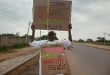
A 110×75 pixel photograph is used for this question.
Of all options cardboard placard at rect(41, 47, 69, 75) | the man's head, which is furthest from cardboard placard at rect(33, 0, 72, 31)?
cardboard placard at rect(41, 47, 69, 75)

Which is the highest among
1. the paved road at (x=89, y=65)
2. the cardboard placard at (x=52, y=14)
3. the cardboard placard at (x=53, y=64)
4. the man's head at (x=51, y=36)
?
the cardboard placard at (x=52, y=14)

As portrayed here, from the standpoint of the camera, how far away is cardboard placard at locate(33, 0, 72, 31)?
7.25 meters

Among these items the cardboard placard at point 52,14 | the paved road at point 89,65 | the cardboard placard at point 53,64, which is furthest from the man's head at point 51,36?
the paved road at point 89,65

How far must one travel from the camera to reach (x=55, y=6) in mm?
7266

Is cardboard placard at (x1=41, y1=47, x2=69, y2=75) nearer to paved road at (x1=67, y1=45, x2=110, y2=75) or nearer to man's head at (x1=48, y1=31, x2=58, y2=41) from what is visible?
man's head at (x1=48, y1=31, x2=58, y2=41)

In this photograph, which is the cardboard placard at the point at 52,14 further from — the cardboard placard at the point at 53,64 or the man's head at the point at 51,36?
the cardboard placard at the point at 53,64

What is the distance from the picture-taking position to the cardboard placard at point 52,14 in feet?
23.8

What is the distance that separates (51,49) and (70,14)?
111 centimetres

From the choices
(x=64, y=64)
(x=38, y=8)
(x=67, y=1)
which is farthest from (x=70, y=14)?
(x=64, y=64)

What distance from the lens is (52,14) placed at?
7.21 meters

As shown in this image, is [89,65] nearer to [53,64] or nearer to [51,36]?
[51,36]

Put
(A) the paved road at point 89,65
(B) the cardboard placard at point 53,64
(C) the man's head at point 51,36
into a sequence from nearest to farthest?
1. (B) the cardboard placard at point 53,64
2. (C) the man's head at point 51,36
3. (A) the paved road at point 89,65

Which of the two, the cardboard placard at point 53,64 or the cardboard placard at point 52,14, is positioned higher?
the cardboard placard at point 52,14

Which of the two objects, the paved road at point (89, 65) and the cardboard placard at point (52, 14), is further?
the paved road at point (89, 65)
